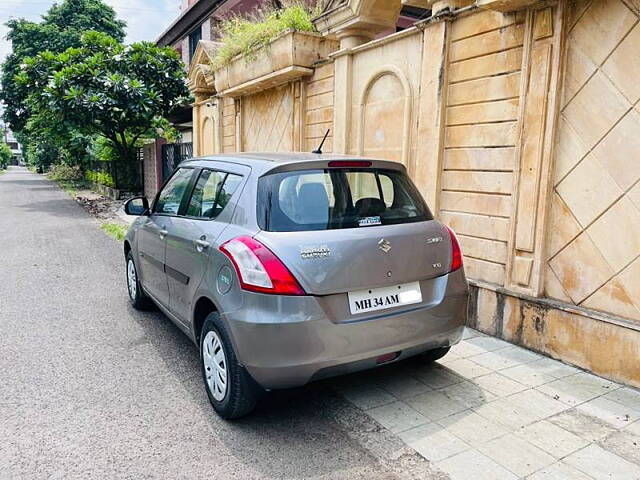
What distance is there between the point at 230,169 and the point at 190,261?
724 mm

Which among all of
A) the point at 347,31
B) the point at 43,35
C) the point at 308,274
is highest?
the point at 43,35

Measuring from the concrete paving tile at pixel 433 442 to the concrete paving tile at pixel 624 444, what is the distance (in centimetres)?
84

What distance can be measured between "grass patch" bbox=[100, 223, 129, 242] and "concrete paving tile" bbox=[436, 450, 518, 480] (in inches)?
354

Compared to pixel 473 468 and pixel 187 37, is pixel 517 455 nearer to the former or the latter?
pixel 473 468

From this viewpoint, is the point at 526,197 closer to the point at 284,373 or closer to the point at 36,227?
the point at 284,373

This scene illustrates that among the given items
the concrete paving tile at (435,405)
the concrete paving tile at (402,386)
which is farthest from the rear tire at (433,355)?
the concrete paving tile at (435,405)

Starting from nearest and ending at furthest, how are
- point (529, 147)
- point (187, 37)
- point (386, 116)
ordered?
point (529, 147)
point (386, 116)
point (187, 37)

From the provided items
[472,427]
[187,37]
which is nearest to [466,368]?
[472,427]

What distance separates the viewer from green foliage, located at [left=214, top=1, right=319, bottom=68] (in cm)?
745

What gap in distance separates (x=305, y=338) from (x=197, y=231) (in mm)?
1289

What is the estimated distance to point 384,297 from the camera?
3125mm

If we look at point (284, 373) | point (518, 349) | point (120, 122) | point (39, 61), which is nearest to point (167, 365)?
point (284, 373)

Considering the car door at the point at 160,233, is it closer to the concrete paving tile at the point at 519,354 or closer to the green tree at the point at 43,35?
the concrete paving tile at the point at 519,354

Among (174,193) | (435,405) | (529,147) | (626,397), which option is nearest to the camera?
(435,405)
